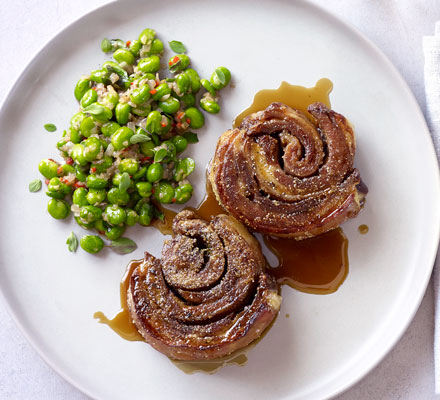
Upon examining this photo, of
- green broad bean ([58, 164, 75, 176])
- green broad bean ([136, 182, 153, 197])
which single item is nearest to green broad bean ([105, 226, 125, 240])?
green broad bean ([136, 182, 153, 197])

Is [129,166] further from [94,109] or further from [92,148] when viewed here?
[94,109]

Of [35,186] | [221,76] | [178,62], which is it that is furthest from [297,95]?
[35,186]

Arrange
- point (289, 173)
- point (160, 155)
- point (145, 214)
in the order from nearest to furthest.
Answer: point (289, 173), point (160, 155), point (145, 214)

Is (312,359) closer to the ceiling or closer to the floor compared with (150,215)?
closer to the floor

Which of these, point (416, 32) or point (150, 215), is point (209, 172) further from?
point (416, 32)

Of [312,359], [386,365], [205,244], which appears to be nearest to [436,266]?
[386,365]

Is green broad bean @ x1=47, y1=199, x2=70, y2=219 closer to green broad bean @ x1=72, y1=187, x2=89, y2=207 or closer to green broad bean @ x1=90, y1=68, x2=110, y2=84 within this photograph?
green broad bean @ x1=72, y1=187, x2=89, y2=207

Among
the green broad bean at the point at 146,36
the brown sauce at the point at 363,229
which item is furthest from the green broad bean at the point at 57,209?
the brown sauce at the point at 363,229
